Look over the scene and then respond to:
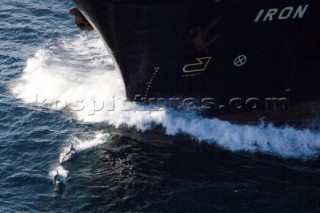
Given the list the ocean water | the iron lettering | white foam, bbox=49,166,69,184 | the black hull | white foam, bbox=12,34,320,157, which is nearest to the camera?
the ocean water

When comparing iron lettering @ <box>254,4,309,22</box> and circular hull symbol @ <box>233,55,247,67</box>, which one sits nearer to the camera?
iron lettering @ <box>254,4,309,22</box>

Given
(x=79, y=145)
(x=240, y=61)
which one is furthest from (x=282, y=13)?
(x=79, y=145)

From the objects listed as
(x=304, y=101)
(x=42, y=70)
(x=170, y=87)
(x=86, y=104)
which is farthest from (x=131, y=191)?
(x=42, y=70)

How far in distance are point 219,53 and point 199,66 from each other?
1.05m

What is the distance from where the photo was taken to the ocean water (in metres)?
17.7

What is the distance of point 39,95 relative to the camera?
24625 millimetres

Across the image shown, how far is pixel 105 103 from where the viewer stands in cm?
2322

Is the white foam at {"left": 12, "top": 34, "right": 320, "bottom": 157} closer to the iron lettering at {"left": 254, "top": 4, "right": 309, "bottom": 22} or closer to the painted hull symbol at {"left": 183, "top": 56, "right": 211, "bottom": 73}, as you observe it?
the painted hull symbol at {"left": 183, "top": 56, "right": 211, "bottom": 73}

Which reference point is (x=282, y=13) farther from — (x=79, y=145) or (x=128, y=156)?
(x=79, y=145)

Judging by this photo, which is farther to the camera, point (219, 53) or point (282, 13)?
point (219, 53)

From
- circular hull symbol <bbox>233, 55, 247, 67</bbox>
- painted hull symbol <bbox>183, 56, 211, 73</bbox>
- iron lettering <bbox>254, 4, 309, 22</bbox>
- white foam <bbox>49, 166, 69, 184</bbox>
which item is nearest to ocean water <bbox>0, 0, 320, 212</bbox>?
white foam <bbox>49, 166, 69, 184</bbox>

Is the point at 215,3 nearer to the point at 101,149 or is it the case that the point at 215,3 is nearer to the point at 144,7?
the point at 144,7

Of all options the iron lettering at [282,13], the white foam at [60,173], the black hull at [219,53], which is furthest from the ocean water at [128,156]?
the iron lettering at [282,13]

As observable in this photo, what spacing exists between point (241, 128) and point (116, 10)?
7.82 m
